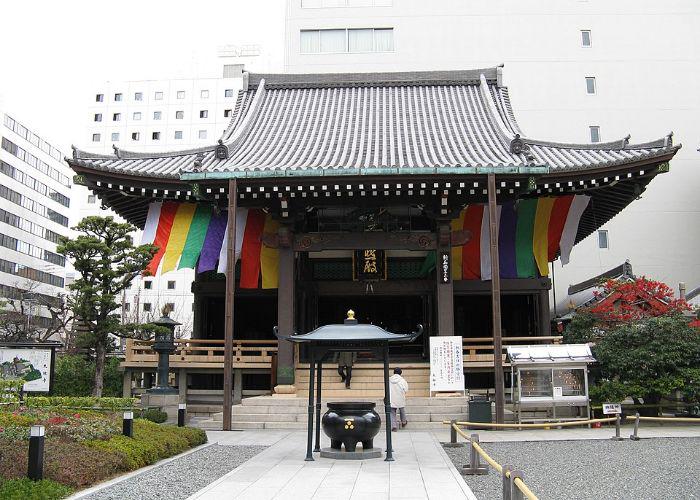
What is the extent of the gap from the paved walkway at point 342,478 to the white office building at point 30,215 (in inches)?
2054

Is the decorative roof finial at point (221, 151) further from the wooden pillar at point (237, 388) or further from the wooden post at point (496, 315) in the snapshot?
the wooden post at point (496, 315)

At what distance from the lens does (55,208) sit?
75250 mm

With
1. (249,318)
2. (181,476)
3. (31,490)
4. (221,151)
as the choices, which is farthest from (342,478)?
(249,318)

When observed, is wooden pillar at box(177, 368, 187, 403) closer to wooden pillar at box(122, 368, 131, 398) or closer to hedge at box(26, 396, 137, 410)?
wooden pillar at box(122, 368, 131, 398)

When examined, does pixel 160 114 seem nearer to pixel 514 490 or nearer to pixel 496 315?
pixel 496 315

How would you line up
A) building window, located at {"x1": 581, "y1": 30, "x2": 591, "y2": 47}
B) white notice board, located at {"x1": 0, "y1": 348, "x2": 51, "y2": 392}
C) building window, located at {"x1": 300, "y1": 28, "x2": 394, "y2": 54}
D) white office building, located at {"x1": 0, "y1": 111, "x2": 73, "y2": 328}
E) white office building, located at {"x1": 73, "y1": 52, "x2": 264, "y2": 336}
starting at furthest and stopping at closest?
white office building, located at {"x1": 73, "y1": 52, "x2": 264, "y2": 336} < white office building, located at {"x1": 0, "y1": 111, "x2": 73, "y2": 328} < building window, located at {"x1": 300, "y1": 28, "x2": 394, "y2": 54} < building window, located at {"x1": 581, "y1": 30, "x2": 591, "y2": 47} < white notice board, located at {"x1": 0, "y1": 348, "x2": 51, "y2": 392}

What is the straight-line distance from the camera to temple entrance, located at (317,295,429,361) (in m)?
26.5

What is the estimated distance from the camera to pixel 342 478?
1007cm

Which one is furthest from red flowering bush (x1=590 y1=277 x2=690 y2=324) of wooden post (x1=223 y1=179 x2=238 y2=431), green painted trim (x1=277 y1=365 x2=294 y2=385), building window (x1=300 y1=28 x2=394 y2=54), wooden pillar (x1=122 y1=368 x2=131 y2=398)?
building window (x1=300 y1=28 x2=394 y2=54)

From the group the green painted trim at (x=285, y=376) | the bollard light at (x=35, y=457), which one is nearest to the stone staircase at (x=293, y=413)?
the green painted trim at (x=285, y=376)

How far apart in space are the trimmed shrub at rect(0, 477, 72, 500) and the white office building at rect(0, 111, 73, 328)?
53.8m

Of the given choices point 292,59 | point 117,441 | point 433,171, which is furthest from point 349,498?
point 292,59

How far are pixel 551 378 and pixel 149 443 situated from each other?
1098 centimetres

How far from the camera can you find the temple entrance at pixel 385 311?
26.5 meters
